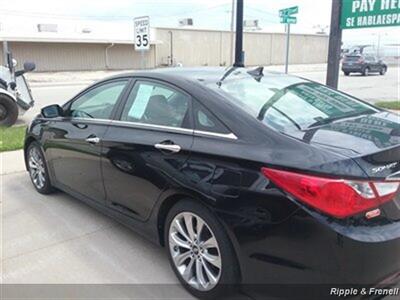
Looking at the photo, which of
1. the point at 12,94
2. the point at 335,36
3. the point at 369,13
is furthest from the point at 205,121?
the point at 12,94

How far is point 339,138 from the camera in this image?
2568mm

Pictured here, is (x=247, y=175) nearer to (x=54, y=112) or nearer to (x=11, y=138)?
(x=54, y=112)

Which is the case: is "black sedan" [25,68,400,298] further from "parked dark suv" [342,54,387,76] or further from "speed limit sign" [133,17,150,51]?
"parked dark suv" [342,54,387,76]

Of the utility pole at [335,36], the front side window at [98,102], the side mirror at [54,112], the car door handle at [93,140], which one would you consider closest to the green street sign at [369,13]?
the utility pole at [335,36]

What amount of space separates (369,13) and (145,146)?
231 inches

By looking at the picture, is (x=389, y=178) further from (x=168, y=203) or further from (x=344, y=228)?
(x=168, y=203)

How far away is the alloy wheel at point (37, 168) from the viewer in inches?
195

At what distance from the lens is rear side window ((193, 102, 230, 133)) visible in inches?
111

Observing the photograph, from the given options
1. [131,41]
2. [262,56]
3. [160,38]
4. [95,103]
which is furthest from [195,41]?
[95,103]

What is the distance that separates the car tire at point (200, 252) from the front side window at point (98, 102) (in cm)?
131

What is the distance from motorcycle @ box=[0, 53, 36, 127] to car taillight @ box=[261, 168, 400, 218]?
8.59 meters

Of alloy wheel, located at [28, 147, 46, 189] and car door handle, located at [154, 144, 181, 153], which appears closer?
car door handle, located at [154, 144, 181, 153]

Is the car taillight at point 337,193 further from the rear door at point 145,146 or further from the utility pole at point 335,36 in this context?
the utility pole at point 335,36

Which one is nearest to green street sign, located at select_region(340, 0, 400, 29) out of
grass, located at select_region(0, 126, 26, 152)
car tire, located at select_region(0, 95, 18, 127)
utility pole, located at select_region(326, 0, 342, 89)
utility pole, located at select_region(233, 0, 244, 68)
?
utility pole, located at select_region(326, 0, 342, 89)
